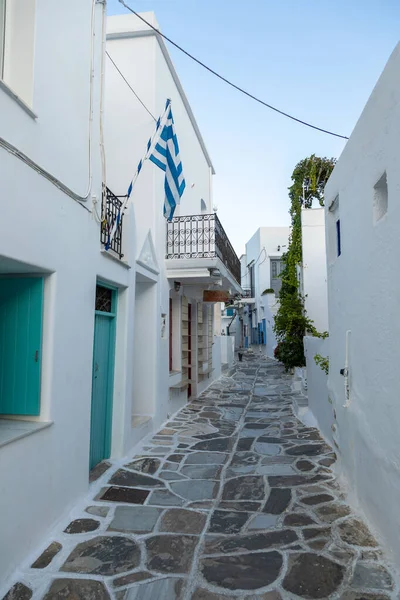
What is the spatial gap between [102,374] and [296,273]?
7.75 metres

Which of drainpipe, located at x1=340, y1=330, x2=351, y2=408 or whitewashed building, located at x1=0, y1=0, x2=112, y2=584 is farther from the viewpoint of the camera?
drainpipe, located at x1=340, y1=330, x2=351, y2=408

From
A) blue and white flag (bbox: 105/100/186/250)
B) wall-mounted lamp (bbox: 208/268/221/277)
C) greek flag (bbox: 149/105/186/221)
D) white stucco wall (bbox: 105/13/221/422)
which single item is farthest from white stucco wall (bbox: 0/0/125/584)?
wall-mounted lamp (bbox: 208/268/221/277)

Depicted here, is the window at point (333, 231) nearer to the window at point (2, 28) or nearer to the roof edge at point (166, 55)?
the window at point (2, 28)

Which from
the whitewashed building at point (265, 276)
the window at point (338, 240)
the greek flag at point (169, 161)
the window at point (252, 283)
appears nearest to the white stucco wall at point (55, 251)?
the greek flag at point (169, 161)

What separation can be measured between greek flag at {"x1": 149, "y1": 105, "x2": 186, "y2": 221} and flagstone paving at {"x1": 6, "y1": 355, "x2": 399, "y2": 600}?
4.60m

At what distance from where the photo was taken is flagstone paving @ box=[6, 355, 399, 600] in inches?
116

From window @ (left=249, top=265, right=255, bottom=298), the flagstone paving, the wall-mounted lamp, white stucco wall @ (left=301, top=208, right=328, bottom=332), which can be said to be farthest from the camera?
window @ (left=249, top=265, right=255, bottom=298)

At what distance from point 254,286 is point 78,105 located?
1139 inches

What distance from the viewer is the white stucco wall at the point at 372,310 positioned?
3195 mm

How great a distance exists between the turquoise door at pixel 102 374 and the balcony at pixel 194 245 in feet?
9.45

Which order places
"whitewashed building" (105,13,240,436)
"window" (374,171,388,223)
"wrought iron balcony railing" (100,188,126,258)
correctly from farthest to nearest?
"whitewashed building" (105,13,240,436)
"wrought iron balcony railing" (100,188,126,258)
"window" (374,171,388,223)

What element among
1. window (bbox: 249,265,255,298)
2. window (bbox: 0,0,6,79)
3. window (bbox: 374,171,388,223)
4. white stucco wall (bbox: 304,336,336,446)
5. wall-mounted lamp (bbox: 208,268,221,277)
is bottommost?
white stucco wall (bbox: 304,336,336,446)

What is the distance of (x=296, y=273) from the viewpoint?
466 inches

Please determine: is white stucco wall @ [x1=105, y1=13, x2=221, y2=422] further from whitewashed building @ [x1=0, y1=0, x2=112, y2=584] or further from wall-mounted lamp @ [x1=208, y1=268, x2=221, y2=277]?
whitewashed building @ [x1=0, y1=0, x2=112, y2=584]
